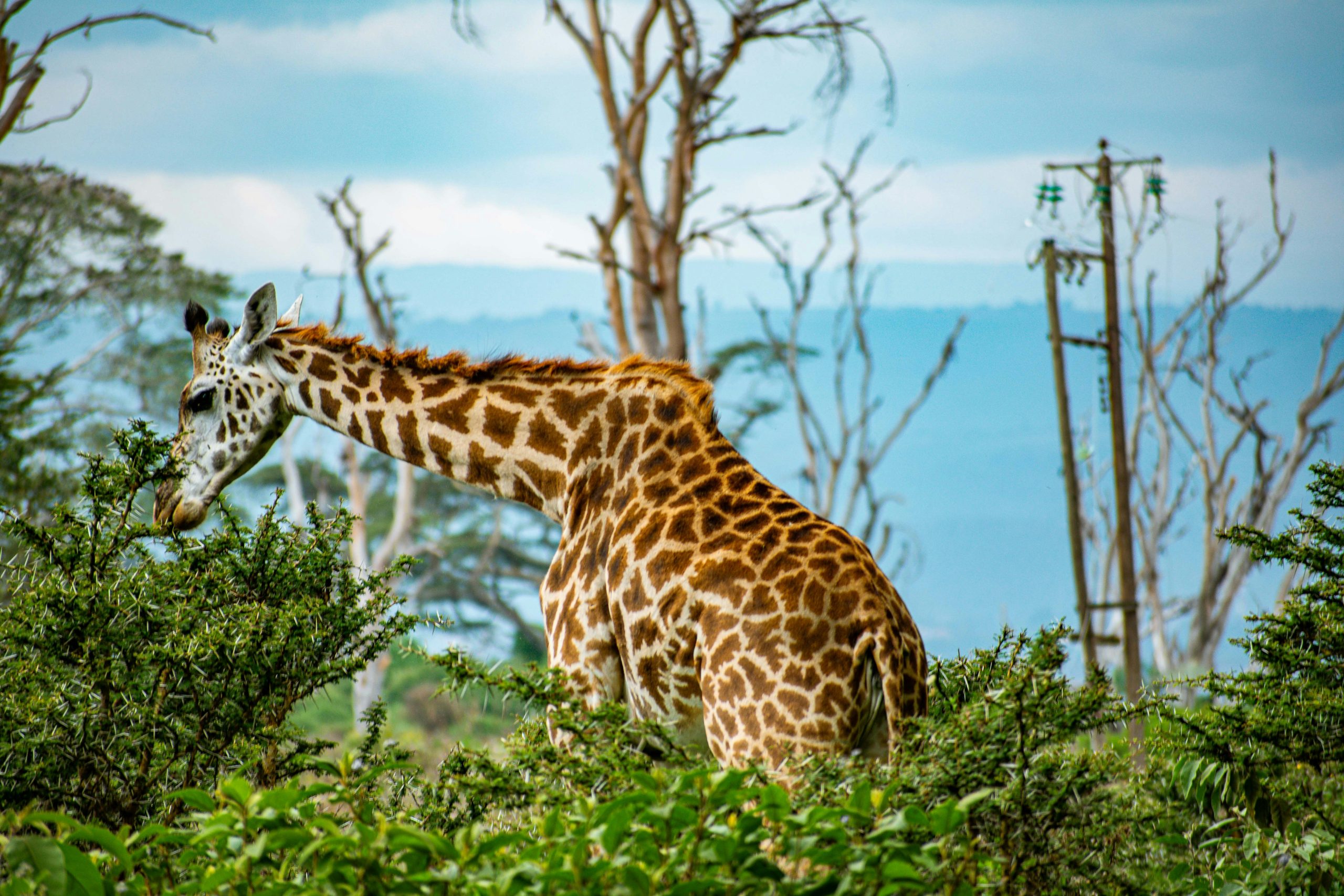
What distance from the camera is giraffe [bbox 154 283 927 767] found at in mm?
2637

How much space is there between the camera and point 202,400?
3793 millimetres

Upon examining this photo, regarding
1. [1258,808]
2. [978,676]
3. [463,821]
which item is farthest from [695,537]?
[1258,808]

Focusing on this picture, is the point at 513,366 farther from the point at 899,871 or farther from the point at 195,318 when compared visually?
the point at 899,871

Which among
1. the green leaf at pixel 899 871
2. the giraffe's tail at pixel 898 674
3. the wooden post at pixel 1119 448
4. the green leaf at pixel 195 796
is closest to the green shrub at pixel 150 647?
the green leaf at pixel 195 796

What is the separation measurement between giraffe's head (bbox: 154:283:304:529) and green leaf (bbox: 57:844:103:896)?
91.0 inches

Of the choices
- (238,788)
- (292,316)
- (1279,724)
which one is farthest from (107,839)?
(292,316)

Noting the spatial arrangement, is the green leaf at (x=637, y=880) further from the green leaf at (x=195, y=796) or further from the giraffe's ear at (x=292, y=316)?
the giraffe's ear at (x=292, y=316)

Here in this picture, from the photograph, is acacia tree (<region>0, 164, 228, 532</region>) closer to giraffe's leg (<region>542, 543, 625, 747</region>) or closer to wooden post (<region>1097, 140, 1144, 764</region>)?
wooden post (<region>1097, 140, 1144, 764</region>)

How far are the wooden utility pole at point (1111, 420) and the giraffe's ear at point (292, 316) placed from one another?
5737mm

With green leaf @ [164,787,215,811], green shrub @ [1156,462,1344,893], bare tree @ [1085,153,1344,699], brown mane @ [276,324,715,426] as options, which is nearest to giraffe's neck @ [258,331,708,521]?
brown mane @ [276,324,715,426]

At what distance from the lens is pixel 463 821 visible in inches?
91.3

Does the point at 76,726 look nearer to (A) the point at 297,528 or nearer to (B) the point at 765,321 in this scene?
(A) the point at 297,528

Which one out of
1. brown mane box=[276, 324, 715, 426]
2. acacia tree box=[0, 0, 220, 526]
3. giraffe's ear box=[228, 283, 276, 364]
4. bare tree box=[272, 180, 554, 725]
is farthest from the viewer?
bare tree box=[272, 180, 554, 725]

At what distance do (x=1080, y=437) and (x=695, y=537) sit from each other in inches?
565
